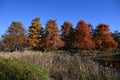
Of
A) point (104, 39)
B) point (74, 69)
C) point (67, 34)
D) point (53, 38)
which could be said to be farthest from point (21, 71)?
point (67, 34)

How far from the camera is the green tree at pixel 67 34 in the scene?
52.7 metres

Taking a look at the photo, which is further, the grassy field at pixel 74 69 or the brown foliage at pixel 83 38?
the brown foliage at pixel 83 38

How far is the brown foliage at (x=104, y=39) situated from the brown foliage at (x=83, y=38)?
1.41 m

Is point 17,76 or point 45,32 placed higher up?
point 45,32

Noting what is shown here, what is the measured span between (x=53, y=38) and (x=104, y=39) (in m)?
9.35

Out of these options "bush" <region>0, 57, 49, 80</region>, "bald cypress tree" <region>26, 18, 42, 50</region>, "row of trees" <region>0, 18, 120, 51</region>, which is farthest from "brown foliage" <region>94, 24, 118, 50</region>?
"bush" <region>0, 57, 49, 80</region>

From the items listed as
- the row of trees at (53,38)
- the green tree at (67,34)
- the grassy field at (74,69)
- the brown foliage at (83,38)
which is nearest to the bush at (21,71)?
the grassy field at (74,69)

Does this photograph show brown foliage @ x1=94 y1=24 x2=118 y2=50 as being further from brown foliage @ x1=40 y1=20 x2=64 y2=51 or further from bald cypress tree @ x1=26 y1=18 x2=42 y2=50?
bald cypress tree @ x1=26 y1=18 x2=42 y2=50

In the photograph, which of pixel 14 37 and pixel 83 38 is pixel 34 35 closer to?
pixel 14 37

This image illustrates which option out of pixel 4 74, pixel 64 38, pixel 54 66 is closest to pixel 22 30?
pixel 64 38

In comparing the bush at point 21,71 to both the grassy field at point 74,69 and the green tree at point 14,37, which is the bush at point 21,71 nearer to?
the grassy field at point 74,69

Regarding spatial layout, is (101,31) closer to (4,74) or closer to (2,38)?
(2,38)

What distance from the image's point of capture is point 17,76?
8336 mm

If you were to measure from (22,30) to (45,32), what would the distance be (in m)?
4.20
